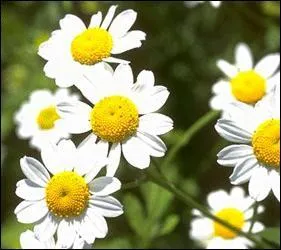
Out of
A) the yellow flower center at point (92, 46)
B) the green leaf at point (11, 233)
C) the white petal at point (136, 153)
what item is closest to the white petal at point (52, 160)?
the white petal at point (136, 153)

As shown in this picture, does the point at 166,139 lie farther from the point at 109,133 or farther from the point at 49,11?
the point at 109,133

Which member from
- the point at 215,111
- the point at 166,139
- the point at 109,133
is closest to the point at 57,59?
the point at 109,133

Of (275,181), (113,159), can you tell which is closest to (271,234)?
(275,181)

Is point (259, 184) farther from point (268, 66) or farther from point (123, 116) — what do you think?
point (268, 66)

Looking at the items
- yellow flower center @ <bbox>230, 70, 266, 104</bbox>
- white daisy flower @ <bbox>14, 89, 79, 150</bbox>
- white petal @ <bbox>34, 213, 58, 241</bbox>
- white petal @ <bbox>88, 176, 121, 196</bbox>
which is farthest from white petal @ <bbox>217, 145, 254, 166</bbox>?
white daisy flower @ <bbox>14, 89, 79, 150</bbox>

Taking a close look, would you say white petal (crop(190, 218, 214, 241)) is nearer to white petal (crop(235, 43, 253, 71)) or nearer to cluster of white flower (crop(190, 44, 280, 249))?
cluster of white flower (crop(190, 44, 280, 249))

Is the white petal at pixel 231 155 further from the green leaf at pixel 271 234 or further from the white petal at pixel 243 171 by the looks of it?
the green leaf at pixel 271 234
